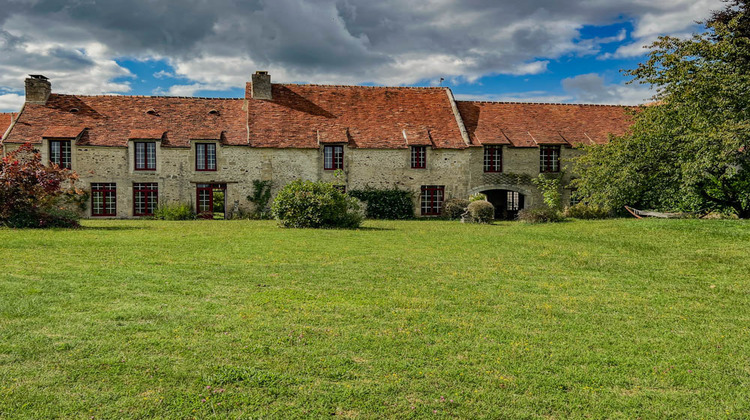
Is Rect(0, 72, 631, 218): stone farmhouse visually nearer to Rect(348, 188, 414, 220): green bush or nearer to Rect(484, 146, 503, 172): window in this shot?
Rect(484, 146, 503, 172): window

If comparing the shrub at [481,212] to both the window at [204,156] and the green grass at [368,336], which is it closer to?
the green grass at [368,336]

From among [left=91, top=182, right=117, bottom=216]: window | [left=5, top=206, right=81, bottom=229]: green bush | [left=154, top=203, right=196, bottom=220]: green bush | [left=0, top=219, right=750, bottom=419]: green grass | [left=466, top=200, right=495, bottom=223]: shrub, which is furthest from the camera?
[left=91, top=182, right=117, bottom=216]: window

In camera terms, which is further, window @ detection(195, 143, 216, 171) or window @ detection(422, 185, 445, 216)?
window @ detection(422, 185, 445, 216)

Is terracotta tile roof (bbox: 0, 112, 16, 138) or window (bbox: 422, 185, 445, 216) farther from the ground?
terracotta tile roof (bbox: 0, 112, 16, 138)

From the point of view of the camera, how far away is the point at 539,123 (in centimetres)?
2889

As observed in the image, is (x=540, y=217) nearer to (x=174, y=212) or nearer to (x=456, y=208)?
(x=456, y=208)

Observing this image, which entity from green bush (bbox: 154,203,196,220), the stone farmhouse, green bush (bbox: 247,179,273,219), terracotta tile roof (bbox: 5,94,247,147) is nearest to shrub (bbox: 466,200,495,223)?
the stone farmhouse

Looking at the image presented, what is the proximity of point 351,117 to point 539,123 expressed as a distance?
10469 millimetres

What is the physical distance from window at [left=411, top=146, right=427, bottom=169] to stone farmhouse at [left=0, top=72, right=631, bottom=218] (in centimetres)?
5

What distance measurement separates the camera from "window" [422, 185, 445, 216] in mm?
26969

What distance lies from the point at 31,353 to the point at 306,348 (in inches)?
102

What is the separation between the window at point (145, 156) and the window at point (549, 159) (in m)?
19.7

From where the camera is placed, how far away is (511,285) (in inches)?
338

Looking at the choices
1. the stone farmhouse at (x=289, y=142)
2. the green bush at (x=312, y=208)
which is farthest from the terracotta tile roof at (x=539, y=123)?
the green bush at (x=312, y=208)
